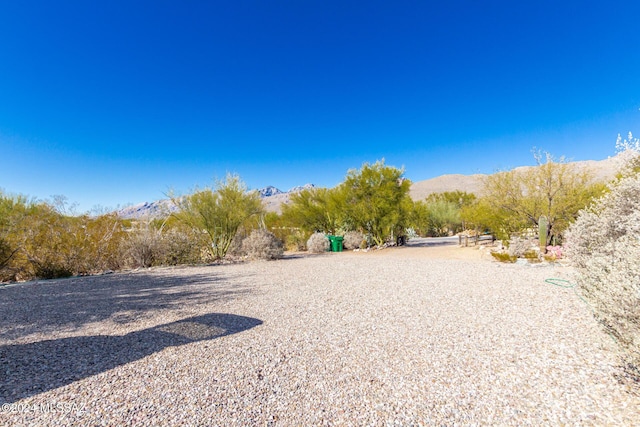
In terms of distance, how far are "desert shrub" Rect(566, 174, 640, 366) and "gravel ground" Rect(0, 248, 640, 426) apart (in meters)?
0.52

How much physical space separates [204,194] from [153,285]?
5.59 metres

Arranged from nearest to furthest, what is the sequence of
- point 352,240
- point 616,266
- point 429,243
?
point 616,266
point 352,240
point 429,243

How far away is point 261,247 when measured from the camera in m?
12.3

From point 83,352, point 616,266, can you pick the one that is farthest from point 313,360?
point 616,266

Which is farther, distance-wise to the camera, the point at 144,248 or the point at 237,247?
the point at 237,247

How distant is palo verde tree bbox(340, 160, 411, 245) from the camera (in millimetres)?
16297

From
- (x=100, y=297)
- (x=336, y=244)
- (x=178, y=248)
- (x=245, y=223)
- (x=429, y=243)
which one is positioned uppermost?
(x=245, y=223)

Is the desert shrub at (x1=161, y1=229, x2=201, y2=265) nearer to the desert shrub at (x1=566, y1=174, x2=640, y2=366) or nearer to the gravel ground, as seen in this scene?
the gravel ground

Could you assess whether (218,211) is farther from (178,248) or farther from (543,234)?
(543,234)

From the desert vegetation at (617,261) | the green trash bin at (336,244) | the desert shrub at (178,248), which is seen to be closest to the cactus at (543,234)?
the desert vegetation at (617,261)

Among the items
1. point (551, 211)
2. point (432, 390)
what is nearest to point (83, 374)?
point (432, 390)

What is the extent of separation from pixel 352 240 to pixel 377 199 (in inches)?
108

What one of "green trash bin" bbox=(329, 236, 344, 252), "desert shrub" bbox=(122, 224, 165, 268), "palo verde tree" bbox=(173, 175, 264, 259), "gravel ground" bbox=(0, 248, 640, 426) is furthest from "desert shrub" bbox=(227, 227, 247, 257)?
"gravel ground" bbox=(0, 248, 640, 426)

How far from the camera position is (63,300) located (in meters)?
5.95
